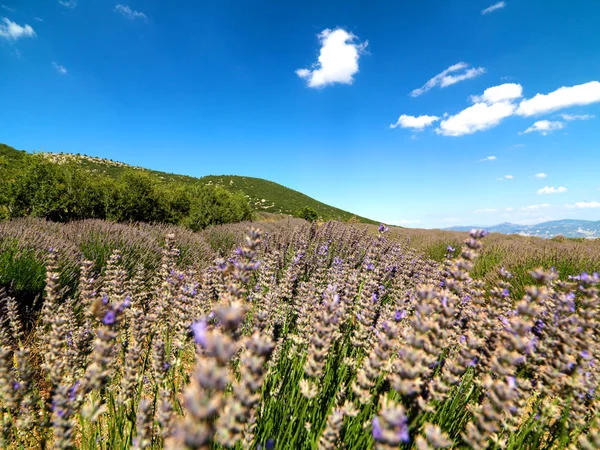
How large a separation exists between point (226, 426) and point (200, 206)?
13.1 meters

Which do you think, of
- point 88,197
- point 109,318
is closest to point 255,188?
point 88,197

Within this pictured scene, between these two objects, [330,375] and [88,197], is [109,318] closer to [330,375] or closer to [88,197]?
[330,375]

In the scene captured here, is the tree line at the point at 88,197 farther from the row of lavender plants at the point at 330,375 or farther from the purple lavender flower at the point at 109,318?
the purple lavender flower at the point at 109,318

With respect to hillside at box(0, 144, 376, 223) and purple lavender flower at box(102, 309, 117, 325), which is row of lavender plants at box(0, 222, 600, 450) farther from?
hillside at box(0, 144, 376, 223)

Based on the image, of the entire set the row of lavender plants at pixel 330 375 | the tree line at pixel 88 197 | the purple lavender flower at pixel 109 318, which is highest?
the tree line at pixel 88 197

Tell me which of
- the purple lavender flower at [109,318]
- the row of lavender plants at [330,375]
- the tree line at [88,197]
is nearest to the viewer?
the row of lavender plants at [330,375]

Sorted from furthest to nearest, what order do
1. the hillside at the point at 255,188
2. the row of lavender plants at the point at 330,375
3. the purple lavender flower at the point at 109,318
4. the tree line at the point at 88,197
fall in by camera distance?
the hillside at the point at 255,188
the tree line at the point at 88,197
the purple lavender flower at the point at 109,318
the row of lavender plants at the point at 330,375

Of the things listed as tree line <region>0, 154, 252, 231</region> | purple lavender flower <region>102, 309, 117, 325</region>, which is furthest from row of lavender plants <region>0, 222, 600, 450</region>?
tree line <region>0, 154, 252, 231</region>

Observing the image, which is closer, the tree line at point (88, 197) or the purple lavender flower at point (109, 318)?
the purple lavender flower at point (109, 318)

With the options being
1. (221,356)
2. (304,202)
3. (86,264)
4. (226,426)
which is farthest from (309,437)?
(304,202)

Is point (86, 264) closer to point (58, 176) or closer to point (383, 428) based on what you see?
point (383, 428)

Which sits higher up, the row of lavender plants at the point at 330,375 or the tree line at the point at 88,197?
the tree line at the point at 88,197

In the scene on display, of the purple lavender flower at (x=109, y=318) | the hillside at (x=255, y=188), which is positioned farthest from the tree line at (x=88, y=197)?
the hillside at (x=255, y=188)

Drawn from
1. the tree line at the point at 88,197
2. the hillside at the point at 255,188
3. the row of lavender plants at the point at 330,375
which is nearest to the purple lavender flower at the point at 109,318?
the row of lavender plants at the point at 330,375
